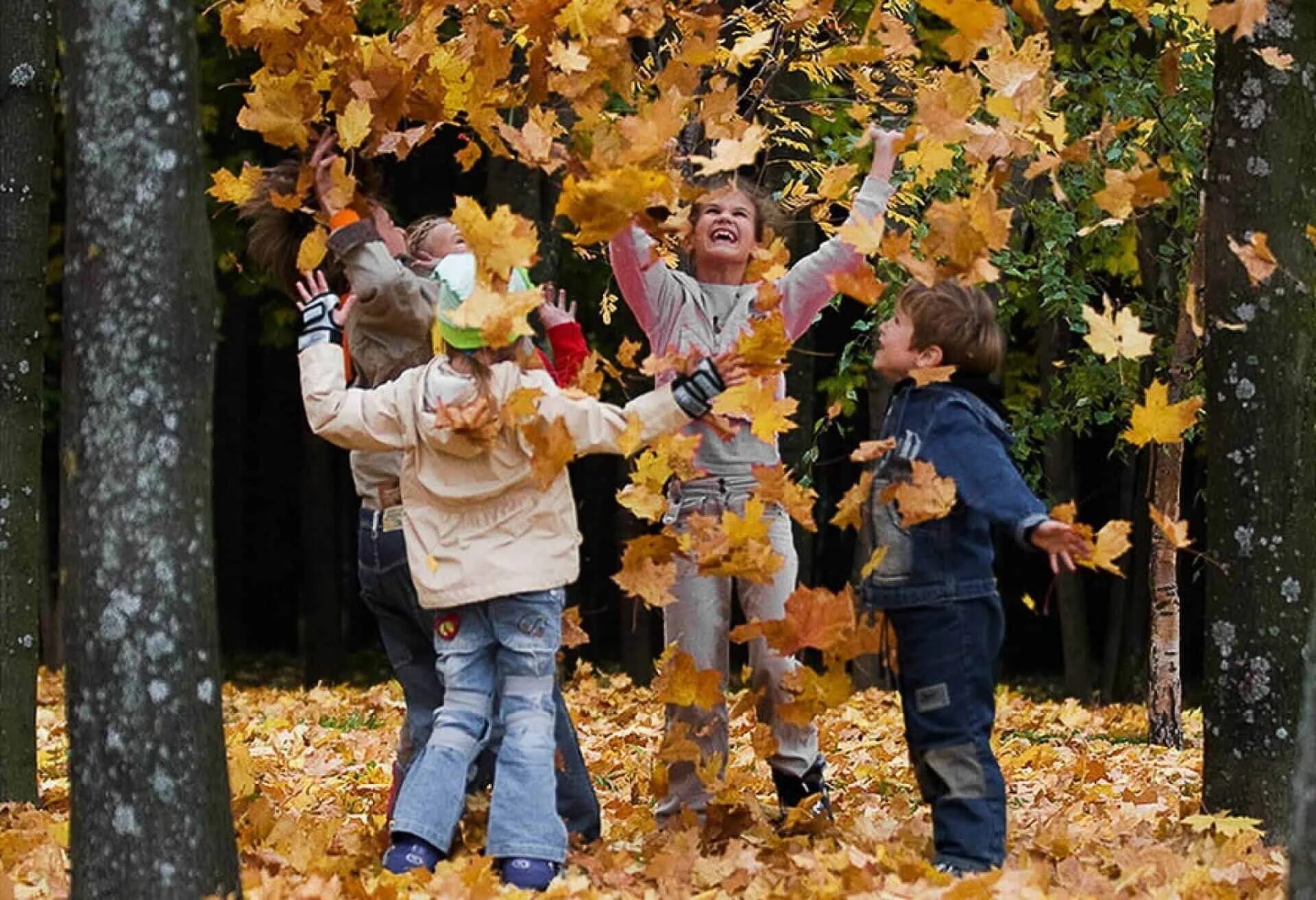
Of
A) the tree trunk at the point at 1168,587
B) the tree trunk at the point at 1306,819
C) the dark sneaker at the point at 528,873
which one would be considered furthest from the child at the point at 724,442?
the tree trunk at the point at 1168,587

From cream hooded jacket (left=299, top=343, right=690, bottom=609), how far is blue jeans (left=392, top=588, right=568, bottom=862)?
109mm

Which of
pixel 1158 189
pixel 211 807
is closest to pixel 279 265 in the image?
pixel 211 807

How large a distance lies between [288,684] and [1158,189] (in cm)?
1393

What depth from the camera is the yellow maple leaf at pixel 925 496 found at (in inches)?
182

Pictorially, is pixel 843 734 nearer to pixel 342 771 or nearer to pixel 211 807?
pixel 342 771

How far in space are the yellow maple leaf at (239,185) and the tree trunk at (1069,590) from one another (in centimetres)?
1038

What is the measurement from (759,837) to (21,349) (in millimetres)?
2727

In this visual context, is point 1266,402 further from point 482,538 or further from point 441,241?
point 441,241

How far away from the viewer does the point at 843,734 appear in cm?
901

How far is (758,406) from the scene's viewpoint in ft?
15.5

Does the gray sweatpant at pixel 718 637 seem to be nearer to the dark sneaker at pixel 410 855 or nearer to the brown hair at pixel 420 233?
the dark sneaker at pixel 410 855

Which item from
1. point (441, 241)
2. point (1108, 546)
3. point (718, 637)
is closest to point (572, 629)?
point (718, 637)

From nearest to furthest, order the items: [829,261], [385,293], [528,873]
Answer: [528,873]
[385,293]
[829,261]

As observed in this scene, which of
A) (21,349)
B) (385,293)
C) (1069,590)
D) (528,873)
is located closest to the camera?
(528,873)
